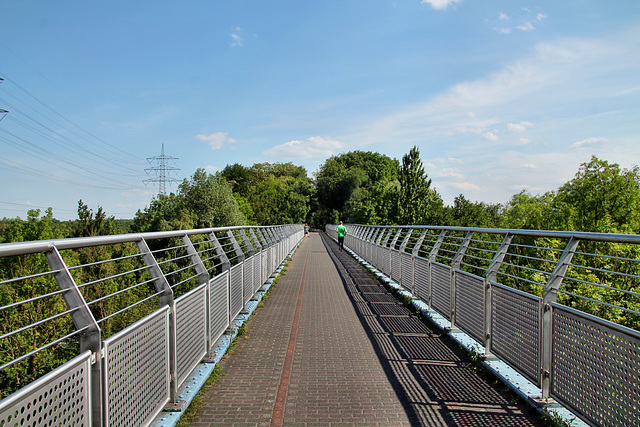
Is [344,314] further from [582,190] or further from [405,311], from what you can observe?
[582,190]

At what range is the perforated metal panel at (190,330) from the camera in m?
4.00

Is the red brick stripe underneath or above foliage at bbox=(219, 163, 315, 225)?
underneath

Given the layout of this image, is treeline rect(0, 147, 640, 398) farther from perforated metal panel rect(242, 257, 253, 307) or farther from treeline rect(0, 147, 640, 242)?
perforated metal panel rect(242, 257, 253, 307)

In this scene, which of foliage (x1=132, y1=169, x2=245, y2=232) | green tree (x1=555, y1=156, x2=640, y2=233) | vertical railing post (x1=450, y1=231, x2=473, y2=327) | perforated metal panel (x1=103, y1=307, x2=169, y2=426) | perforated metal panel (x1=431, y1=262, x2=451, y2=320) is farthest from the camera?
foliage (x1=132, y1=169, x2=245, y2=232)

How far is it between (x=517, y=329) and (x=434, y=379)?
3.46ft

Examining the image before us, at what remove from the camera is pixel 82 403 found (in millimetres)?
2385

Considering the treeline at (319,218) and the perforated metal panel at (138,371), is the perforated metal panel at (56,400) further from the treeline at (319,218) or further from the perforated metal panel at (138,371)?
the treeline at (319,218)

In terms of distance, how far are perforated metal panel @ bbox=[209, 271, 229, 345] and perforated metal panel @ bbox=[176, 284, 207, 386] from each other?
287 mm

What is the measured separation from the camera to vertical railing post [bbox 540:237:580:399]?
3.79 metres

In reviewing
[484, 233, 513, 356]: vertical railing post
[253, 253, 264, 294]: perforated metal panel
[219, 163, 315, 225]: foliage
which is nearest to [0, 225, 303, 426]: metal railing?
[253, 253, 264, 294]: perforated metal panel

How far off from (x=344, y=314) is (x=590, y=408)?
17.1 feet

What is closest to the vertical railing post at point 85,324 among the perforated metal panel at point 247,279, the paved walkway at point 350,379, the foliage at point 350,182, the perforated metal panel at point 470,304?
the paved walkway at point 350,379

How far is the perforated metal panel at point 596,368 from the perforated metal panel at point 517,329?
27 cm

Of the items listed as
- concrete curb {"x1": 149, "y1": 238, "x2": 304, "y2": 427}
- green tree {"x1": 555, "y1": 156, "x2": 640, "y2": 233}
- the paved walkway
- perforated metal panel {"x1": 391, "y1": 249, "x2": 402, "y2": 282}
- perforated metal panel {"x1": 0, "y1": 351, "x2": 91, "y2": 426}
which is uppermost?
green tree {"x1": 555, "y1": 156, "x2": 640, "y2": 233}
